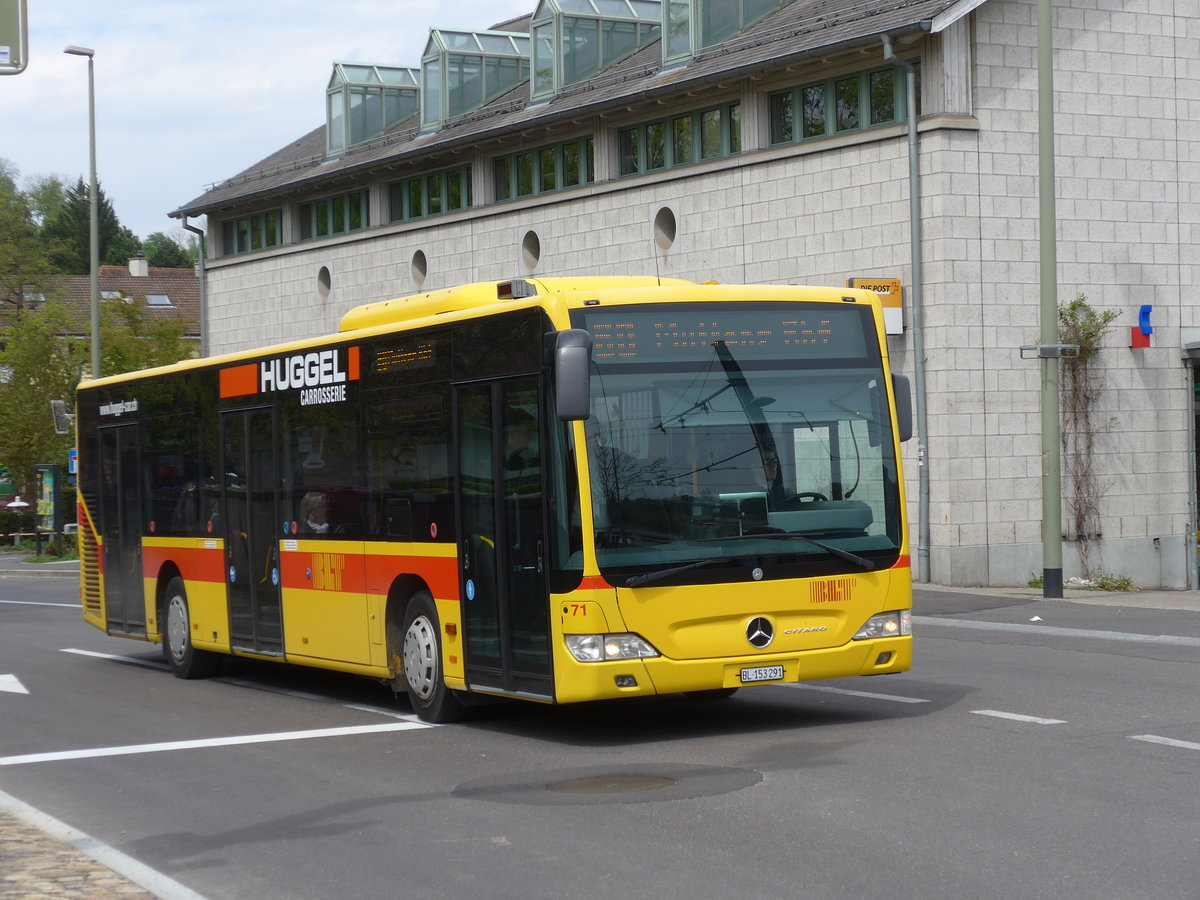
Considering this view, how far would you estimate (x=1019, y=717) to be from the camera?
11.0 m

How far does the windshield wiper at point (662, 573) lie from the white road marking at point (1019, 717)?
2202mm

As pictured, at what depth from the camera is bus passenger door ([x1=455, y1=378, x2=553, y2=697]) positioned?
10.5m

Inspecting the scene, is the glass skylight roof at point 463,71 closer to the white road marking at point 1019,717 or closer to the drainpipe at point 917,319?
the drainpipe at point 917,319

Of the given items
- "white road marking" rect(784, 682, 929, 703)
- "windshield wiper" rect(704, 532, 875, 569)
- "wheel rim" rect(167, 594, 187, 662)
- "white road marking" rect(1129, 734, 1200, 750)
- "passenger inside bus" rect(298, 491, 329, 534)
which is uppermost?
"passenger inside bus" rect(298, 491, 329, 534)

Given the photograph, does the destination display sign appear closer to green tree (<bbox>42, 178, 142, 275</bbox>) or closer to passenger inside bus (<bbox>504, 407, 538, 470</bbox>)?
passenger inside bus (<bbox>504, 407, 538, 470</bbox>)

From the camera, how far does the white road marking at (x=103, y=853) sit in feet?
22.5

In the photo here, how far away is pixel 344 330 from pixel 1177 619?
10.3m

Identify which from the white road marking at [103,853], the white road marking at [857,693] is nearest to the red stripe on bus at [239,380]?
the white road marking at [857,693]

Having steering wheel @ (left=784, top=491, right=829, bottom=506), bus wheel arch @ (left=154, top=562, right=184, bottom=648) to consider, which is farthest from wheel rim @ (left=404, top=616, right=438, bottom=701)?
bus wheel arch @ (left=154, top=562, right=184, bottom=648)

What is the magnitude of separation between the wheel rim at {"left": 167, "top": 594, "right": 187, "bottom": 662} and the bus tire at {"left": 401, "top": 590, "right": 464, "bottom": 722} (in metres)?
4.52

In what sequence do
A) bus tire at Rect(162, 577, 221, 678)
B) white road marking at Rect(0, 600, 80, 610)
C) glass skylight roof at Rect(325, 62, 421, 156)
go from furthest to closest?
glass skylight roof at Rect(325, 62, 421, 156) → white road marking at Rect(0, 600, 80, 610) → bus tire at Rect(162, 577, 221, 678)

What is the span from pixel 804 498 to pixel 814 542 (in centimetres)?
28

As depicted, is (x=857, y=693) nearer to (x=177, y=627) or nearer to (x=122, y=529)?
(x=177, y=627)

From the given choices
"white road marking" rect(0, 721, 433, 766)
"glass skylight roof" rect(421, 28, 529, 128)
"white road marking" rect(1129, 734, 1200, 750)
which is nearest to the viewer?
"white road marking" rect(1129, 734, 1200, 750)
